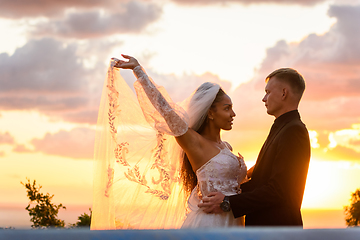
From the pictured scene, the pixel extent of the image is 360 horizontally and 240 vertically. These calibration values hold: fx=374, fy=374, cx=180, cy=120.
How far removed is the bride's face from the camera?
4.18m

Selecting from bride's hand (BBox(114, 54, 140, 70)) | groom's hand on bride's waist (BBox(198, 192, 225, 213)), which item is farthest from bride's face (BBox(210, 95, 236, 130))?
bride's hand (BBox(114, 54, 140, 70))

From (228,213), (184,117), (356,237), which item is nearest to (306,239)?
(356,237)

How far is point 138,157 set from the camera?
4211 mm

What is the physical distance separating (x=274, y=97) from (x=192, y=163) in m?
1.14

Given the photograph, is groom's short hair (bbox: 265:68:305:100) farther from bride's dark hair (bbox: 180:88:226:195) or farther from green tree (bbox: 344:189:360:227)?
green tree (bbox: 344:189:360:227)

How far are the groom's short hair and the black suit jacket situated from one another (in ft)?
1.29

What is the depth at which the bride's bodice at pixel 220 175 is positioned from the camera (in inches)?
157

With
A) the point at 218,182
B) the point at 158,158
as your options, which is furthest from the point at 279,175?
the point at 158,158

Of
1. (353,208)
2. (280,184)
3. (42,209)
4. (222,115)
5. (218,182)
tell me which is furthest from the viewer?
(353,208)

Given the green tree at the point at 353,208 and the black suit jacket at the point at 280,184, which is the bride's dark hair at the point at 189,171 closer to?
the black suit jacket at the point at 280,184

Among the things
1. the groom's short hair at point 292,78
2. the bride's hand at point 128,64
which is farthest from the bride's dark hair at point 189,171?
the bride's hand at point 128,64

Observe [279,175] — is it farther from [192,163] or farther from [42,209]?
[42,209]

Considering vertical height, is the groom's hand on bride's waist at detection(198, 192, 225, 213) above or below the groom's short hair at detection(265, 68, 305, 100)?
below

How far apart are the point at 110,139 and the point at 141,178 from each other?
0.59 m
